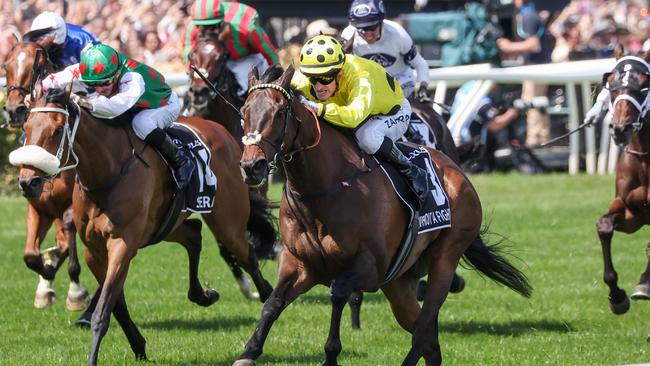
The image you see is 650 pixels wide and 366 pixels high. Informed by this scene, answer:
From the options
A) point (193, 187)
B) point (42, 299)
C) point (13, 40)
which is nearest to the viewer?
point (193, 187)

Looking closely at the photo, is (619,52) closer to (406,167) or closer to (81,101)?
(406,167)

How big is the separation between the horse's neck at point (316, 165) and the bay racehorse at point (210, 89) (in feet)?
11.5

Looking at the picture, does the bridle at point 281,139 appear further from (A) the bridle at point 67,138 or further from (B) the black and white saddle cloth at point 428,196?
(A) the bridle at point 67,138

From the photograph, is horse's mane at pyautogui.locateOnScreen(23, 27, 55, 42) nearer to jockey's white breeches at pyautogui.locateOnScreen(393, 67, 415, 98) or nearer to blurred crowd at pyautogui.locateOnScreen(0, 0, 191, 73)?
jockey's white breeches at pyautogui.locateOnScreen(393, 67, 415, 98)

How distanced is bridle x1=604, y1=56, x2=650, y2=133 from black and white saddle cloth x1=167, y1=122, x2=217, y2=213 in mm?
2806

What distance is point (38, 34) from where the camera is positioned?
9.99 m

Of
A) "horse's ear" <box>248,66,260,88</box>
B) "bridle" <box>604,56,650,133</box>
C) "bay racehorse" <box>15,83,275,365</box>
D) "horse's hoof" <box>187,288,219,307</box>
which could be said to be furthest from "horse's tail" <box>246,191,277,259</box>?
"horse's ear" <box>248,66,260,88</box>

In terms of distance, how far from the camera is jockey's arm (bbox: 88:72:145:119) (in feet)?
26.3

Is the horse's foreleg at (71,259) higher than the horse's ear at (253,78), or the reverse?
the horse's ear at (253,78)

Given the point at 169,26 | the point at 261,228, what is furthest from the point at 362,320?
the point at 169,26

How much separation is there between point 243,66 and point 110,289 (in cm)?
386

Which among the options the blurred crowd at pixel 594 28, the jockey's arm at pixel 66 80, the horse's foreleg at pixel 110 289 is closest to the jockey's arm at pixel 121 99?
the jockey's arm at pixel 66 80

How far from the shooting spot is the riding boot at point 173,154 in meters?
8.52

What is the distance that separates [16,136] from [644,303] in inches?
345
